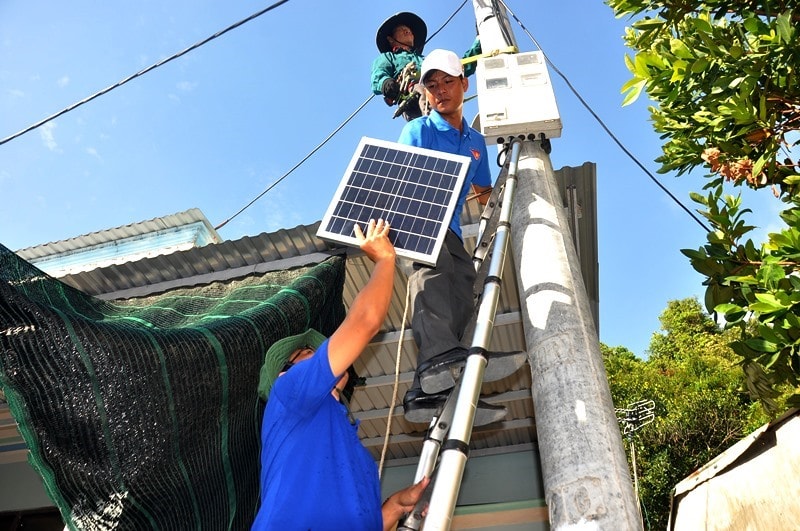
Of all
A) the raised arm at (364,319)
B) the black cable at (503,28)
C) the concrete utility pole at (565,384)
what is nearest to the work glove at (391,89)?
the black cable at (503,28)

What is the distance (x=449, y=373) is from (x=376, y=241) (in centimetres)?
83

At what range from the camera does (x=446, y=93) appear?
4.32 metres

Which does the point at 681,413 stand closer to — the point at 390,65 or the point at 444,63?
the point at 390,65

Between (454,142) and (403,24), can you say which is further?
(403,24)

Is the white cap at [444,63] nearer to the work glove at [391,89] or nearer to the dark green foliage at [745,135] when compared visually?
the dark green foliage at [745,135]

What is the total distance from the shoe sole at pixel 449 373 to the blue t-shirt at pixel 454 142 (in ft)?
4.31

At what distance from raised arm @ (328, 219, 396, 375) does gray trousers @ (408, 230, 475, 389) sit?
0.68 metres

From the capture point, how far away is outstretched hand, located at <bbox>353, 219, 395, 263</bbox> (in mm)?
2848

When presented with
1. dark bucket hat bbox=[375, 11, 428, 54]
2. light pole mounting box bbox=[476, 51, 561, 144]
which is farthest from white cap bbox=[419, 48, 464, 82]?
dark bucket hat bbox=[375, 11, 428, 54]

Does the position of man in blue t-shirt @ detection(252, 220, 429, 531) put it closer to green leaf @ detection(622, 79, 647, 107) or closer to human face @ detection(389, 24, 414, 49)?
green leaf @ detection(622, 79, 647, 107)

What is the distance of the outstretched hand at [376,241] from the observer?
2848mm

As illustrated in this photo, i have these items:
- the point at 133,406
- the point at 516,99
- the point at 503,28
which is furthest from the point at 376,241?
the point at 503,28

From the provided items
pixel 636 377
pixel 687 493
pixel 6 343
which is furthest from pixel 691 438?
pixel 6 343

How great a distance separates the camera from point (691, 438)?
1691 cm
